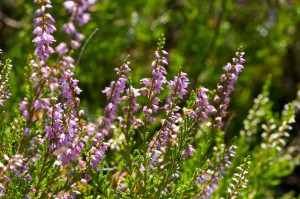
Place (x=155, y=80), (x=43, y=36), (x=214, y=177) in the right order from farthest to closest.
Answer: (x=214, y=177) < (x=155, y=80) < (x=43, y=36)

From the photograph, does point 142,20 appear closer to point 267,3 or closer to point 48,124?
point 267,3

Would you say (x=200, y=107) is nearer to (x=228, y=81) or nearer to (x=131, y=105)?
(x=228, y=81)

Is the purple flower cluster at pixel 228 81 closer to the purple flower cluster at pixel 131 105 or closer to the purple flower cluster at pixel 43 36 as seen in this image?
the purple flower cluster at pixel 131 105

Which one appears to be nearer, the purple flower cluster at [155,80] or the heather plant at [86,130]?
the heather plant at [86,130]

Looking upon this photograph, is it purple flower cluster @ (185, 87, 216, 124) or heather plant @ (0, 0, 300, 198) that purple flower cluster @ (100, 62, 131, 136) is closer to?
heather plant @ (0, 0, 300, 198)

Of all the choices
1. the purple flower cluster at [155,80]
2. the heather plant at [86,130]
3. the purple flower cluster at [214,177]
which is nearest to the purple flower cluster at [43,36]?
the heather plant at [86,130]

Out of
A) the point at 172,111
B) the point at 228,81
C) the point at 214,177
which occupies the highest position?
the point at 228,81

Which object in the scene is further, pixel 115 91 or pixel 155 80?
→ pixel 115 91

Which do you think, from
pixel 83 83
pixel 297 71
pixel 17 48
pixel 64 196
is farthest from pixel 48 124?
pixel 297 71

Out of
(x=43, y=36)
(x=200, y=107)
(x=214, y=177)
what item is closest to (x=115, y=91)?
(x=200, y=107)

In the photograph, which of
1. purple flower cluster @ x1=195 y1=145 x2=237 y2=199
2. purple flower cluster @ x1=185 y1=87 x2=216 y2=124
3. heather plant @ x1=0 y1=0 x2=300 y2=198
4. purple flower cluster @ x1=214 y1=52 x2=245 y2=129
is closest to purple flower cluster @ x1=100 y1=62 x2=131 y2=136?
heather plant @ x1=0 y1=0 x2=300 y2=198

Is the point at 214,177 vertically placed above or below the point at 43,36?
below
